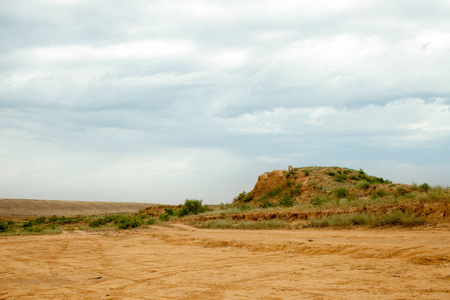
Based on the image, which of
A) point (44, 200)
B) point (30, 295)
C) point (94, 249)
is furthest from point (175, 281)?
point (44, 200)

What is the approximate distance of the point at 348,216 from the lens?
1577 centimetres

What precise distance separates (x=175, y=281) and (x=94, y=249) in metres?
7.60

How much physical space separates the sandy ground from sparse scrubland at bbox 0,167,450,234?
2693mm

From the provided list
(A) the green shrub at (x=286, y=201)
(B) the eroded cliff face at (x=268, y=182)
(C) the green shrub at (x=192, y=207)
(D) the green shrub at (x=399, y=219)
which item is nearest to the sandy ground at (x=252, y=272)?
(D) the green shrub at (x=399, y=219)

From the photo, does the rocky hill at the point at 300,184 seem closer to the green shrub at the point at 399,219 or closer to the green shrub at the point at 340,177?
the green shrub at the point at 340,177

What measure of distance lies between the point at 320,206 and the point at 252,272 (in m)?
14.7

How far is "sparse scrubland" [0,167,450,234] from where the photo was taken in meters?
14.5

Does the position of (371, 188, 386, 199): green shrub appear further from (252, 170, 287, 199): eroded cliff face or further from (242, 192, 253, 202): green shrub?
(242, 192, 253, 202): green shrub

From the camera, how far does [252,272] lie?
24.6ft

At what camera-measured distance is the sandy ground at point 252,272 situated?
571 centimetres

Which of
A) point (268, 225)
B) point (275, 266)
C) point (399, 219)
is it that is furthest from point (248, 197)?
point (275, 266)

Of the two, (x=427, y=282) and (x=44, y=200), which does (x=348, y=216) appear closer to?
(x=427, y=282)

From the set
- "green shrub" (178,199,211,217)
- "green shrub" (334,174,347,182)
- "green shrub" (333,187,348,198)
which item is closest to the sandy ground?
"green shrub" (333,187,348,198)

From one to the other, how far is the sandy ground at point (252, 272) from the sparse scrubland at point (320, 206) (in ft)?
8.83
